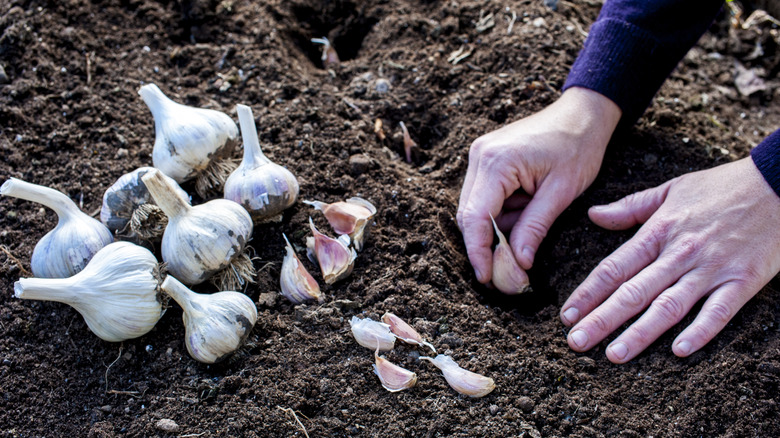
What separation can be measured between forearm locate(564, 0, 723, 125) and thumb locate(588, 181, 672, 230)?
1.30 feet

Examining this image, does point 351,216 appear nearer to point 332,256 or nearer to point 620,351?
point 332,256

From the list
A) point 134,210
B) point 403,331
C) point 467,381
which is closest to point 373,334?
point 403,331

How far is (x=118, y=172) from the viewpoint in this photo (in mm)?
2264

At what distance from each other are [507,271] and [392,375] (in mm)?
564

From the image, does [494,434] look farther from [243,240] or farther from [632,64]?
[632,64]

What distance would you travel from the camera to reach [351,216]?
204cm

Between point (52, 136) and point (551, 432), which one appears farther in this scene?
point (52, 136)

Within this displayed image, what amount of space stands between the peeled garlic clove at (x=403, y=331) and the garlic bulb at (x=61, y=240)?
3.16ft

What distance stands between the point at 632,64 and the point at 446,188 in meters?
0.86

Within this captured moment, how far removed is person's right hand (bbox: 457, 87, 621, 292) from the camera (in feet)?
6.58

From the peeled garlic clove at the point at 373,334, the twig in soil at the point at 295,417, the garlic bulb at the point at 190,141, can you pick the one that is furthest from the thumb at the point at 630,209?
the garlic bulb at the point at 190,141

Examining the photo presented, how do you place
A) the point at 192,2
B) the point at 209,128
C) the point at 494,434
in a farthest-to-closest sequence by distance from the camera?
the point at 192,2, the point at 209,128, the point at 494,434

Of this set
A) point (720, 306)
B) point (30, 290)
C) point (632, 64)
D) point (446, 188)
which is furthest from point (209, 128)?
point (720, 306)

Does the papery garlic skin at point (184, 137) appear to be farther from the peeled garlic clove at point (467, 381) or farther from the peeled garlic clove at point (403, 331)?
the peeled garlic clove at point (467, 381)
